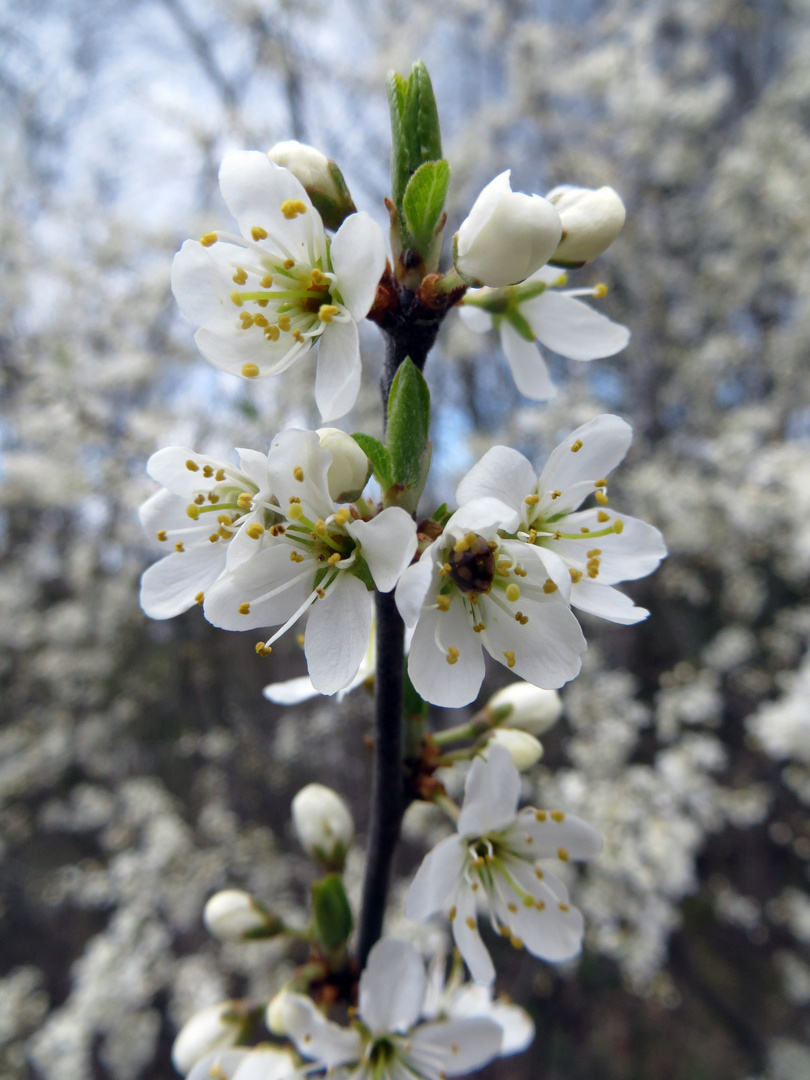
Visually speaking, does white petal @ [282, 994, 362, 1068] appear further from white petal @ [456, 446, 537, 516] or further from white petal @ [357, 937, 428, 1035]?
white petal @ [456, 446, 537, 516]

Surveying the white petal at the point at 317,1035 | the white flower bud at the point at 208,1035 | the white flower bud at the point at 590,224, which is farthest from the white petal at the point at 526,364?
the white flower bud at the point at 208,1035

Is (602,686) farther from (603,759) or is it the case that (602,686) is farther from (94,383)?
(94,383)


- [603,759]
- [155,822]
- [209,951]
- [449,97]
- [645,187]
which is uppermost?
[449,97]

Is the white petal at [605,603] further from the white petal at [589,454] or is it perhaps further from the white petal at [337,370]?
the white petal at [337,370]

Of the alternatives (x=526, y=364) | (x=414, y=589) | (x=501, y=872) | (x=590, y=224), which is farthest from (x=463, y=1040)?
(x=590, y=224)

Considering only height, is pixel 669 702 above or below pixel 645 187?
below

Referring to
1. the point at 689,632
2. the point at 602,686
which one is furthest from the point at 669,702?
the point at 689,632
